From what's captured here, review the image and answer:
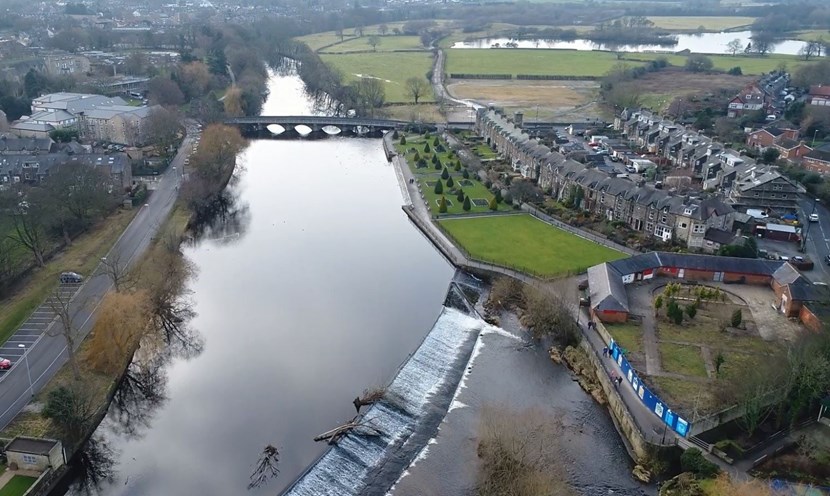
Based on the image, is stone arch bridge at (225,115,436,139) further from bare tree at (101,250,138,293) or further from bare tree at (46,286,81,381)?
bare tree at (46,286,81,381)

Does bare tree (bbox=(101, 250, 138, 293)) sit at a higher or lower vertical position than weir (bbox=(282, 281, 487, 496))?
higher

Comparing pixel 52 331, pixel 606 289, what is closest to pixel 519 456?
pixel 606 289

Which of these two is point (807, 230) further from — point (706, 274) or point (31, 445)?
point (31, 445)

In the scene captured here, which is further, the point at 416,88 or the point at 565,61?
the point at 565,61

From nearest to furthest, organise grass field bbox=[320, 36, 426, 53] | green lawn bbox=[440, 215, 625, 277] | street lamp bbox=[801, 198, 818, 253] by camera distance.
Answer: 1. green lawn bbox=[440, 215, 625, 277]
2. street lamp bbox=[801, 198, 818, 253]
3. grass field bbox=[320, 36, 426, 53]

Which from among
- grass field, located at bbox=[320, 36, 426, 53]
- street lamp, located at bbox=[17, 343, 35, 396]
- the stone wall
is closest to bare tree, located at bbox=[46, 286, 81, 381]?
street lamp, located at bbox=[17, 343, 35, 396]

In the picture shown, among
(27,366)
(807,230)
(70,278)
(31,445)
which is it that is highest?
(31,445)
